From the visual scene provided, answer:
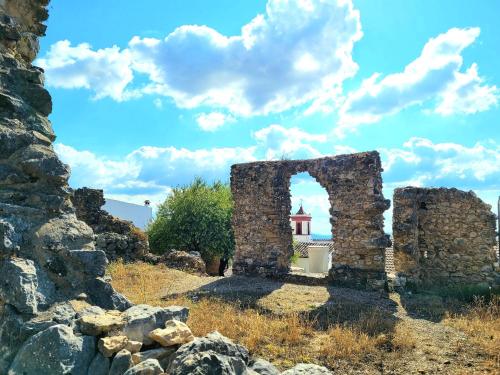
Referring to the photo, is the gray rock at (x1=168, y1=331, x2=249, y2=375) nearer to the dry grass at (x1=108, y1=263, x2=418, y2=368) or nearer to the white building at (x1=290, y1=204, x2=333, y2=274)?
the dry grass at (x1=108, y1=263, x2=418, y2=368)

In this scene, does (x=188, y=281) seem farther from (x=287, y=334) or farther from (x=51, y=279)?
(x=51, y=279)

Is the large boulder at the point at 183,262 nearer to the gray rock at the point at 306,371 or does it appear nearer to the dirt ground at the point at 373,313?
the dirt ground at the point at 373,313

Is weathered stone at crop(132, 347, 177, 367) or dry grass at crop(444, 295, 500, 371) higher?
weathered stone at crop(132, 347, 177, 367)

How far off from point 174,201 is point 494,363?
1948cm

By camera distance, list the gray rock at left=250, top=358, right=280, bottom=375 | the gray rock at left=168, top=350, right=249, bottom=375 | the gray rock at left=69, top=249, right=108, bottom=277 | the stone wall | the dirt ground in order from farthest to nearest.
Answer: the stone wall
the dirt ground
the gray rock at left=69, top=249, right=108, bottom=277
the gray rock at left=250, top=358, right=280, bottom=375
the gray rock at left=168, top=350, right=249, bottom=375

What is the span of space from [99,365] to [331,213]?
35.0ft

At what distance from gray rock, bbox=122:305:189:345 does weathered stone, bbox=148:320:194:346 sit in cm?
7

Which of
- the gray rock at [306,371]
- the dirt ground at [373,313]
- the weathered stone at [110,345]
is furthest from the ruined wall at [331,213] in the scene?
the weathered stone at [110,345]

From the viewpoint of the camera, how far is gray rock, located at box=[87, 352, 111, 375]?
3.42 m

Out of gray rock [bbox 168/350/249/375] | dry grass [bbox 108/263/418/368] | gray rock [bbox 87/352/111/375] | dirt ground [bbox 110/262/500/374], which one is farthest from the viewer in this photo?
dry grass [bbox 108/263/418/368]

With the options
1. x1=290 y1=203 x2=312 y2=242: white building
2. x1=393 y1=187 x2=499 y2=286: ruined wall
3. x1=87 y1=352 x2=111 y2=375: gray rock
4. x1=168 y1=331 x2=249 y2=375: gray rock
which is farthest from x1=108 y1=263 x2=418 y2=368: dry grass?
x1=290 y1=203 x2=312 y2=242: white building

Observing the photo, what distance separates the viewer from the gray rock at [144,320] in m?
3.76

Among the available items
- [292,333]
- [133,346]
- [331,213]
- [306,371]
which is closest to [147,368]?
[133,346]

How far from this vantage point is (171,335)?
3744 mm
